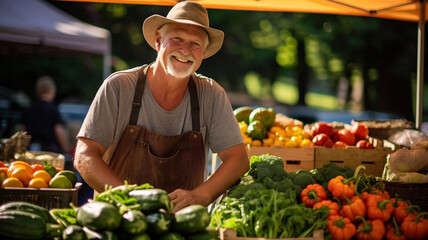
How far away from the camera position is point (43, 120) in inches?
361

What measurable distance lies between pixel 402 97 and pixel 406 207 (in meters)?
13.8

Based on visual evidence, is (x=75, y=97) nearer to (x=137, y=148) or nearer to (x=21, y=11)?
(x=21, y=11)

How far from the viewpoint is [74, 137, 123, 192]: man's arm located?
11.6ft

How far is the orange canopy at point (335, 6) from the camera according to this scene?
6367 millimetres

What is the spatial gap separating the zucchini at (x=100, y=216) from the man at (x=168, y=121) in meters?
1.12

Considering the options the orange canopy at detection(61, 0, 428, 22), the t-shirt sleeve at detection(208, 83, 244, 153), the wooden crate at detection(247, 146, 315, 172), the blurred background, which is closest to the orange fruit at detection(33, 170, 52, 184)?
the t-shirt sleeve at detection(208, 83, 244, 153)

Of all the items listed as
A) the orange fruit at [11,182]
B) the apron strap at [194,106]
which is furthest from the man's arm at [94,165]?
the apron strap at [194,106]

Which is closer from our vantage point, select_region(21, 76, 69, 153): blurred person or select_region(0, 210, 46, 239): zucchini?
select_region(0, 210, 46, 239): zucchini

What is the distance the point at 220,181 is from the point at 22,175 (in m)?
1.32

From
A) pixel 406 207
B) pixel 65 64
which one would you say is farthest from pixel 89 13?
pixel 406 207

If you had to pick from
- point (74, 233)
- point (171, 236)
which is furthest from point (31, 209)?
point (171, 236)

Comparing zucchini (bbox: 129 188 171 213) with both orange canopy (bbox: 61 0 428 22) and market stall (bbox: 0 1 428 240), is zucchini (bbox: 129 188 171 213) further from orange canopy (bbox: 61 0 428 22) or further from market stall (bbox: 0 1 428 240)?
orange canopy (bbox: 61 0 428 22)

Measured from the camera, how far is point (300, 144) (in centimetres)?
594

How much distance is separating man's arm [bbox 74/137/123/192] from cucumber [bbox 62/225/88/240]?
0.97m
